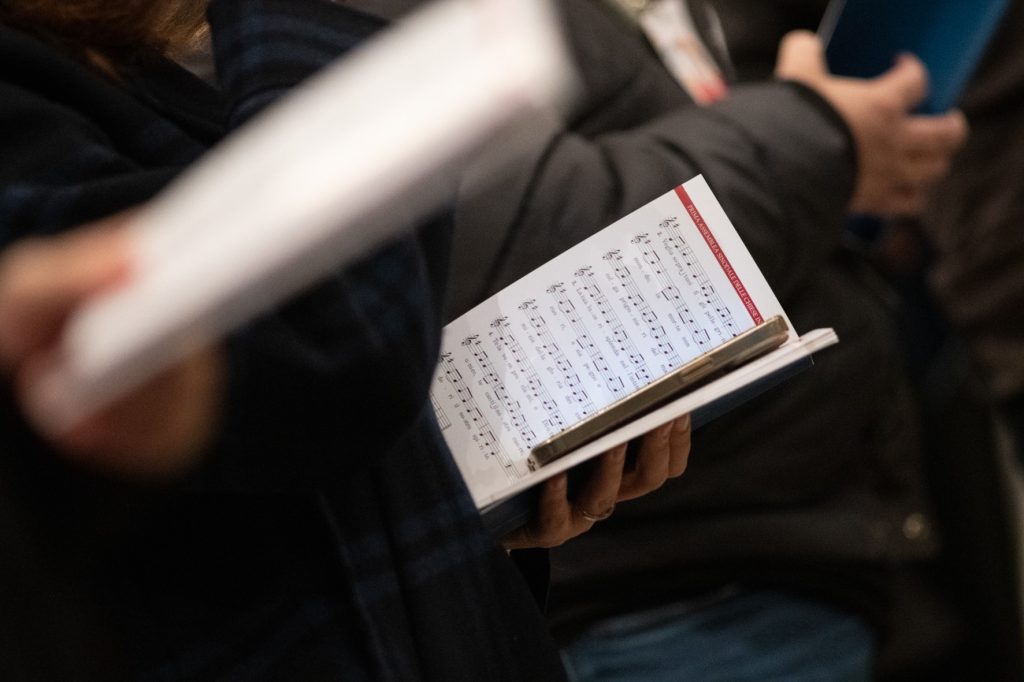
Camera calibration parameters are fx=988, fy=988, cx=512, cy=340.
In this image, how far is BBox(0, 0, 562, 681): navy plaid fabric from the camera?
31 centimetres

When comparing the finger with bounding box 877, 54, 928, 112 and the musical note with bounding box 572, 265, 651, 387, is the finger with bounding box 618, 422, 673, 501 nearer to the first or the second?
the musical note with bounding box 572, 265, 651, 387

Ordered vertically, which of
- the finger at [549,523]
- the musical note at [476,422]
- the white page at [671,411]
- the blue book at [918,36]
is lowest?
the finger at [549,523]

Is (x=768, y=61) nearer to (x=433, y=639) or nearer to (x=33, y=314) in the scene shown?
(x=433, y=639)

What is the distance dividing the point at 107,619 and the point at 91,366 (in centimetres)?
17

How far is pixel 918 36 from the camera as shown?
2.72 feet

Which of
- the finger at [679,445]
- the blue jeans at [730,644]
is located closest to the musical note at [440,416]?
the finger at [679,445]

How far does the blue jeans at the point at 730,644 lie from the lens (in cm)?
75

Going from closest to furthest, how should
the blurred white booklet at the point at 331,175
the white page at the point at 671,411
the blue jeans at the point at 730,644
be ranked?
the blurred white booklet at the point at 331,175, the white page at the point at 671,411, the blue jeans at the point at 730,644

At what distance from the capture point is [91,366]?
0.73ft

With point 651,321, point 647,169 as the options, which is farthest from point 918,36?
point 651,321

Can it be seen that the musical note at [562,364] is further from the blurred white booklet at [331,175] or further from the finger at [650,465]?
the blurred white booklet at [331,175]

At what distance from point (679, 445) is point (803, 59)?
1.59ft

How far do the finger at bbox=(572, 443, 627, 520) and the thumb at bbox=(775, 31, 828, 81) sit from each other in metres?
0.46

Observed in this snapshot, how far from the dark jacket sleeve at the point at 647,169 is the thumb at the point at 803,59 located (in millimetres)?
132
